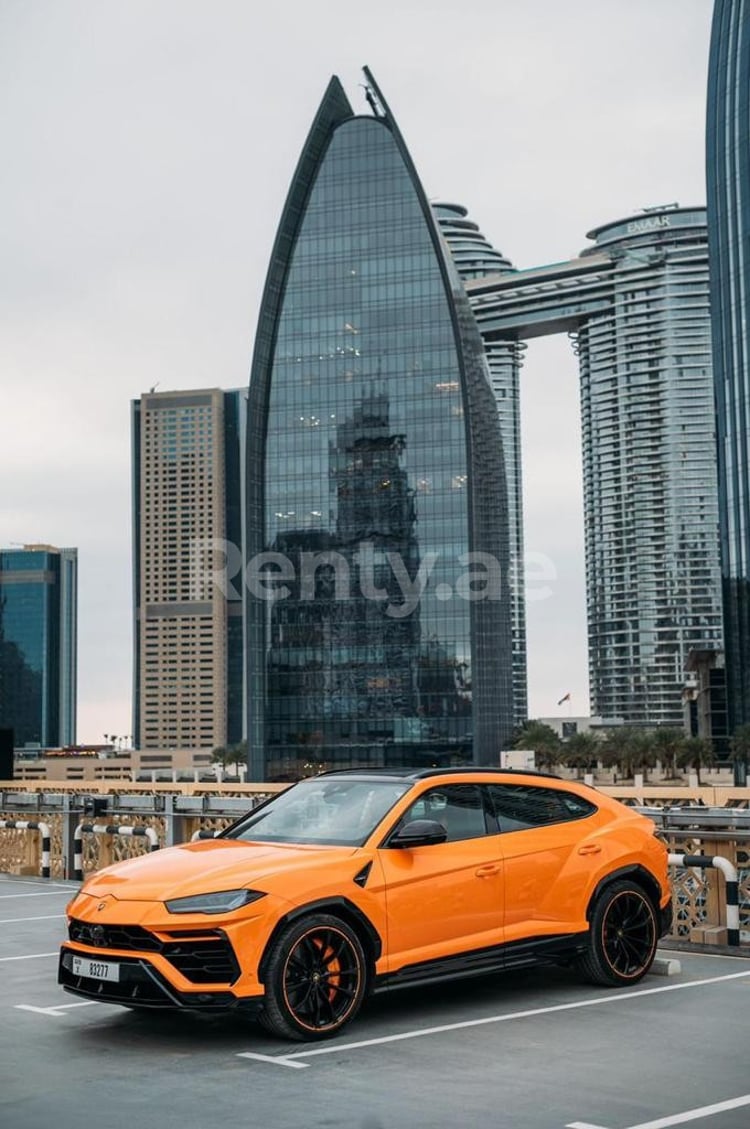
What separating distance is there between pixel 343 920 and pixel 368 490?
119826 millimetres

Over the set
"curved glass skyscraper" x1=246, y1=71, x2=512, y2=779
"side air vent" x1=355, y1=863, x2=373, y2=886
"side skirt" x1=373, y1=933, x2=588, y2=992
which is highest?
"curved glass skyscraper" x1=246, y1=71, x2=512, y2=779

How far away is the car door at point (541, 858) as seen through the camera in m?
9.11

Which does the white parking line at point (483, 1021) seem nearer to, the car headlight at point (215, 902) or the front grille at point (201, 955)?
the front grille at point (201, 955)

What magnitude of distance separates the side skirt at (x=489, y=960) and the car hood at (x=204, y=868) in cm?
82

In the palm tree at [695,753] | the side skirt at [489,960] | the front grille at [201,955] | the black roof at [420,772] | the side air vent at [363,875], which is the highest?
the black roof at [420,772]

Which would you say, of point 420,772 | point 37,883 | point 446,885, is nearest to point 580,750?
point 37,883

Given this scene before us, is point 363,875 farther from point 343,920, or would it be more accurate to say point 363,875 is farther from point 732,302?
point 732,302

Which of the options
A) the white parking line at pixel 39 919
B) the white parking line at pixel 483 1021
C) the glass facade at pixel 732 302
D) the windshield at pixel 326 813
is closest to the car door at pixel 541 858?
the white parking line at pixel 483 1021

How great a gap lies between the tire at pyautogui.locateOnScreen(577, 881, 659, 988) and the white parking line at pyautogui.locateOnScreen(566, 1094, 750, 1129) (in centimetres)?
293

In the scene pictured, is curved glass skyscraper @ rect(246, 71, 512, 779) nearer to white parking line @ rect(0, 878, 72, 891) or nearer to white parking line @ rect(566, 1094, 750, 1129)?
white parking line @ rect(0, 878, 72, 891)

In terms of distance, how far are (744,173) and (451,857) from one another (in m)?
115

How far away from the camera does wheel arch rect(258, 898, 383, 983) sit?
7809 millimetres

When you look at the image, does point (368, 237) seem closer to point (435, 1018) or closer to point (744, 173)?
point (744, 173)

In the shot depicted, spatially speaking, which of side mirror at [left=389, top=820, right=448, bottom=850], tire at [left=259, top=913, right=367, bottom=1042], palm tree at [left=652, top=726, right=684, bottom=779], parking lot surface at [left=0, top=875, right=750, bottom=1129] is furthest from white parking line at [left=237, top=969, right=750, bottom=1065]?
palm tree at [left=652, top=726, right=684, bottom=779]
